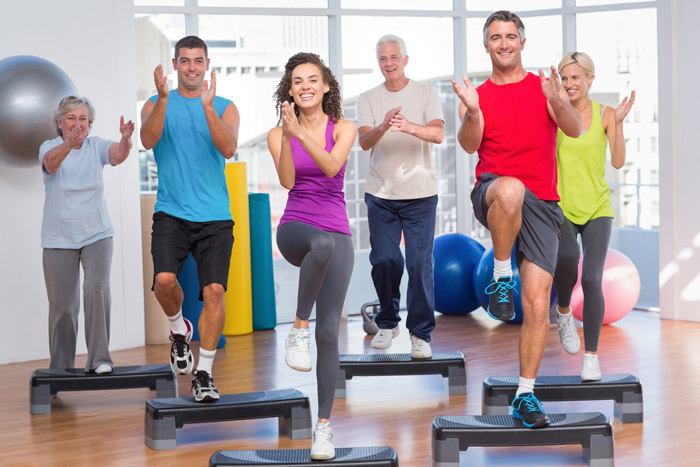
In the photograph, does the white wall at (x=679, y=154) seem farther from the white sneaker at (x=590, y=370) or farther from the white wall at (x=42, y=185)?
the white wall at (x=42, y=185)

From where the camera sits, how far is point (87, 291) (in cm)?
497

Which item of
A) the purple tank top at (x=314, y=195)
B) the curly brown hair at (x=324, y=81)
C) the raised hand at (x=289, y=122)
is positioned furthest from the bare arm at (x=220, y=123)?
the raised hand at (x=289, y=122)

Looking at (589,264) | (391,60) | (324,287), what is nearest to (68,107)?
(391,60)

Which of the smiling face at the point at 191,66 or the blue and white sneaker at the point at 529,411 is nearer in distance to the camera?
the blue and white sneaker at the point at 529,411

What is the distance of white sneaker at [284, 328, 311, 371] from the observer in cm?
356

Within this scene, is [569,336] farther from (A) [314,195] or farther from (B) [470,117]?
(A) [314,195]

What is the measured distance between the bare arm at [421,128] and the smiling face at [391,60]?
35 cm

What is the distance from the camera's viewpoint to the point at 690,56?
6.98m

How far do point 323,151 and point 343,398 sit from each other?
6.01 ft

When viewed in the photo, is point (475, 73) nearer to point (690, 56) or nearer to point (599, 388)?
point (690, 56)

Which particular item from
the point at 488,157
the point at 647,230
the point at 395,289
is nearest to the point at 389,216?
the point at 395,289

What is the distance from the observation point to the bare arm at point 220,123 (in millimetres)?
4277

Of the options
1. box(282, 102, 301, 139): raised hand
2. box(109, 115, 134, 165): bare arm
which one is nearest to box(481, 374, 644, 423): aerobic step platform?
box(282, 102, 301, 139): raised hand

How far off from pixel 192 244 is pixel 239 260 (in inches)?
94.8
